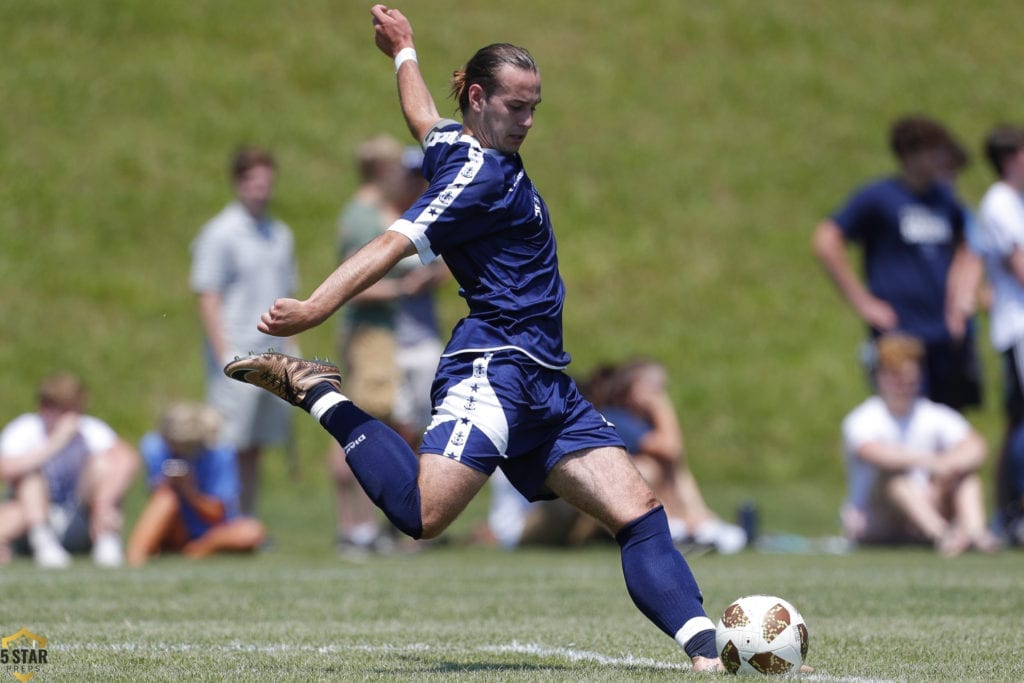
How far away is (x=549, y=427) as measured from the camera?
5551 mm

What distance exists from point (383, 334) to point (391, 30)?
493cm

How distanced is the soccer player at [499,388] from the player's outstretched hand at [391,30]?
23.7 inches

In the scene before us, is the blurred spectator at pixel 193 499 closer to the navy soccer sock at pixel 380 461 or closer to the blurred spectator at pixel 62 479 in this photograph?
the blurred spectator at pixel 62 479

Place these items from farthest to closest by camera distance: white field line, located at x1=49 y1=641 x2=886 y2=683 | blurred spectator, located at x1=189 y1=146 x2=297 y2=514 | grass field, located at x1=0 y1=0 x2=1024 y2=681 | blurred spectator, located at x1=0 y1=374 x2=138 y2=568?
grass field, located at x1=0 y1=0 x2=1024 y2=681 → blurred spectator, located at x1=189 y1=146 x2=297 y2=514 → blurred spectator, located at x1=0 y1=374 x2=138 y2=568 → white field line, located at x1=49 y1=641 x2=886 y2=683

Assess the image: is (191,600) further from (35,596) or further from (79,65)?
(79,65)

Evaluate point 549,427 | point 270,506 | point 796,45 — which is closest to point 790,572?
point 549,427

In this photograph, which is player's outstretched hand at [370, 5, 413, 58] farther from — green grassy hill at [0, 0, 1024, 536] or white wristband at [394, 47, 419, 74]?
green grassy hill at [0, 0, 1024, 536]

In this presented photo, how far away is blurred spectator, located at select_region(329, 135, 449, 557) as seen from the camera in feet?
35.7

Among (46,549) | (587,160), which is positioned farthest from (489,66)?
(587,160)

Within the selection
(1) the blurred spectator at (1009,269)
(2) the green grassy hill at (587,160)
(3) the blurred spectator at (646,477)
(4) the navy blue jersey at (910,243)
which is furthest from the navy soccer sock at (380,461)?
(2) the green grassy hill at (587,160)

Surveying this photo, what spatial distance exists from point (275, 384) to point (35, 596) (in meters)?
2.67

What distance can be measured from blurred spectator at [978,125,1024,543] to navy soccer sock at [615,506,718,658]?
553 centimetres

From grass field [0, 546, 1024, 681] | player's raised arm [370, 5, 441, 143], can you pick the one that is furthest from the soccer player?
grass field [0, 546, 1024, 681]

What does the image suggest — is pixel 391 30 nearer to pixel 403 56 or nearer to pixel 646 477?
pixel 403 56
